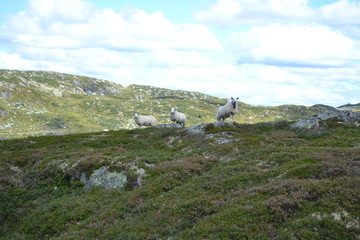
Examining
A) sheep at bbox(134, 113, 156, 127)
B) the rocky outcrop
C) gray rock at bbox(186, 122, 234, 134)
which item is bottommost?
sheep at bbox(134, 113, 156, 127)

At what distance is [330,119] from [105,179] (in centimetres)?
2626

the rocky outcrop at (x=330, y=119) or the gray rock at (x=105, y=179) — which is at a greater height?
the rocky outcrop at (x=330, y=119)

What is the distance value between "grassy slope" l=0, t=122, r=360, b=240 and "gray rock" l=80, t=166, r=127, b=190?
543mm

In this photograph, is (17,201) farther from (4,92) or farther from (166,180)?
(4,92)

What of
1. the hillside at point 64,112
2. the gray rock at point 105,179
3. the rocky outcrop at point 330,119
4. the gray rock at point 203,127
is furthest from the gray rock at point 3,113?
the rocky outcrop at point 330,119

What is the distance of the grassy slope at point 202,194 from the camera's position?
33.3ft

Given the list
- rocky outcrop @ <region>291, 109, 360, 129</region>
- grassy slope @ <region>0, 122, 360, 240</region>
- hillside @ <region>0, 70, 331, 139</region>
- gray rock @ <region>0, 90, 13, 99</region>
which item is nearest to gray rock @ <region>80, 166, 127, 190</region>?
grassy slope @ <region>0, 122, 360, 240</region>

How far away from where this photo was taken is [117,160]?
2170cm

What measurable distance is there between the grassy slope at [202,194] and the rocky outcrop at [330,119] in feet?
9.59

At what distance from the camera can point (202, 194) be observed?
13992 millimetres

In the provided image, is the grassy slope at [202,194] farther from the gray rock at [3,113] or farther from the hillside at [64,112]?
the gray rock at [3,113]

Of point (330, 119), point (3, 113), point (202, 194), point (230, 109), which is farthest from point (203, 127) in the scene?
point (3, 113)

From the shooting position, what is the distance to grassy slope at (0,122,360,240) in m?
10.2

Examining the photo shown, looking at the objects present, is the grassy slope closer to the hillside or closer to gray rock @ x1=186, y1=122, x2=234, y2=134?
gray rock @ x1=186, y1=122, x2=234, y2=134
